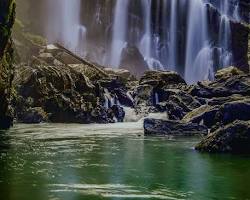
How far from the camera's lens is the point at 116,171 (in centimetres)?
2664

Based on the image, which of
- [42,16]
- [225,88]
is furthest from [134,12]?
[225,88]

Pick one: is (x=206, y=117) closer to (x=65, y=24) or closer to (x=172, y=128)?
(x=172, y=128)

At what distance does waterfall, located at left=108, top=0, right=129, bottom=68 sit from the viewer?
375ft

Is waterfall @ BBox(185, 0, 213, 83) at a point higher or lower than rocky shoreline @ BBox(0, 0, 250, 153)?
higher

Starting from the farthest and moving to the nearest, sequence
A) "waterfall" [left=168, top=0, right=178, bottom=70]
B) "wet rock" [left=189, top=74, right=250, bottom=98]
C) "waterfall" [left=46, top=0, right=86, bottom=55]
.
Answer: "waterfall" [left=46, top=0, right=86, bottom=55], "waterfall" [left=168, top=0, right=178, bottom=70], "wet rock" [left=189, top=74, right=250, bottom=98]

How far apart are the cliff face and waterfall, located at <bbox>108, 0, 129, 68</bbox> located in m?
58.5

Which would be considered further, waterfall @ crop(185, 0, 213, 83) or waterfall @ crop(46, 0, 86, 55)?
waterfall @ crop(46, 0, 86, 55)

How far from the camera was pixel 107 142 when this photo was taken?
41000 millimetres

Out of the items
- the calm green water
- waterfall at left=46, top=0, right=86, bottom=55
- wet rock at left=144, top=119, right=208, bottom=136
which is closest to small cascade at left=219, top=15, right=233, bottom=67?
waterfall at left=46, top=0, right=86, bottom=55

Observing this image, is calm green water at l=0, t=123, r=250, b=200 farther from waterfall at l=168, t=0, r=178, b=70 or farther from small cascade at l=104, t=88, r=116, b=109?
waterfall at l=168, t=0, r=178, b=70

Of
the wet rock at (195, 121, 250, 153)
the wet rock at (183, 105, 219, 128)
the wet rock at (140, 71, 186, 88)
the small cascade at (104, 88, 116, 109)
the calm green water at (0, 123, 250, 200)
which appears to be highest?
→ the wet rock at (140, 71, 186, 88)

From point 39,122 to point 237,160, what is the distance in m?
→ 37.6

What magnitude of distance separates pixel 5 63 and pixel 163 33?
6356 centimetres

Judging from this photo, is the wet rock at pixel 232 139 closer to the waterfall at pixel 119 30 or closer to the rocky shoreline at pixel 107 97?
the rocky shoreline at pixel 107 97
